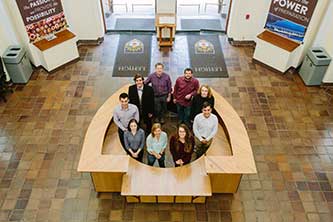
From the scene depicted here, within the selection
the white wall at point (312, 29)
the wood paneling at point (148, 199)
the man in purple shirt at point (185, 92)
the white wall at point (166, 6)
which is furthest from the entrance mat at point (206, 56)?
the wood paneling at point (148, 199)

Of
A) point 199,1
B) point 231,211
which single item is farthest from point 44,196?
point 199,1

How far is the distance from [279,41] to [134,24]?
417cm

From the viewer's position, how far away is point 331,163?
5.91 m

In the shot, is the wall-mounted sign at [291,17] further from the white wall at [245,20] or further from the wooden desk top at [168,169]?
the wooden desk top at [168,169]

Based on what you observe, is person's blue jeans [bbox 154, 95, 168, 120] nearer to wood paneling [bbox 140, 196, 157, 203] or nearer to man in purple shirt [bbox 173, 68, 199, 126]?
man in purple shirt [bbox 173, 68, 199, 126]

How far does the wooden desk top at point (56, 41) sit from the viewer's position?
24.5 feet

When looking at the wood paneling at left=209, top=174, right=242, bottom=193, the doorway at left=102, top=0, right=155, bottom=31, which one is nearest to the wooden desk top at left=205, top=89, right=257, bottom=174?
the wood paneling at left=209, top=174, right=242, bottom=193

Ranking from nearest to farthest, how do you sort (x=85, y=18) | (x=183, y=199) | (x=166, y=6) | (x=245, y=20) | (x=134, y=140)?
(x=134, y=140) < (x=183, y=199) < (x=85, y=18) < (x=245, y=20) < (x=166, y=6)

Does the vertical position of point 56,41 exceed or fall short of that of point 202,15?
it exceeds it

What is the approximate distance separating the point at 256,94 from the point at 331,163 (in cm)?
217

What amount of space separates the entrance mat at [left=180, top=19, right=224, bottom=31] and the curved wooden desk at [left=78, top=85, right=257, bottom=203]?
477cm

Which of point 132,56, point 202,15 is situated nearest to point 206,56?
point 132,56

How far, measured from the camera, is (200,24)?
955 centimetres

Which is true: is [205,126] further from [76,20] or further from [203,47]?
[76,20]
